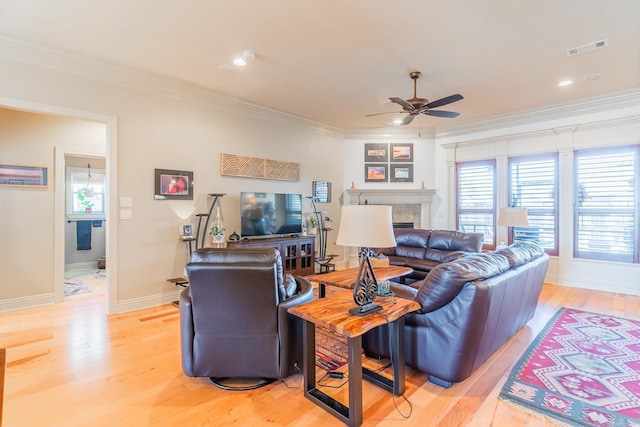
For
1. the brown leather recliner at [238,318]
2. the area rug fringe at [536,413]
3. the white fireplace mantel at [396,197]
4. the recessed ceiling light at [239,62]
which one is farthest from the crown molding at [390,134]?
the area rug fringe at [536,413]

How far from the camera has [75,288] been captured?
5.05 metres

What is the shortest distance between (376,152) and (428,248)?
103 inches

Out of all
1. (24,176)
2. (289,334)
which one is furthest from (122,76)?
(289,334)

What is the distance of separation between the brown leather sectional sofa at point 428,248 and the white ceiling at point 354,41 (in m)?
2.22

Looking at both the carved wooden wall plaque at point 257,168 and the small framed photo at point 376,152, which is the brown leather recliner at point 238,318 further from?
the small framed photo at point 376,152

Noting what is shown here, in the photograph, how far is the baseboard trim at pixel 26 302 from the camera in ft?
12.9

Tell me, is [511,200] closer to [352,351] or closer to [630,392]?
[630,392]

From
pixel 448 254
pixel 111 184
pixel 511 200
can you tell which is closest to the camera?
pixel 111 184

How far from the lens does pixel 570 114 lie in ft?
17.4

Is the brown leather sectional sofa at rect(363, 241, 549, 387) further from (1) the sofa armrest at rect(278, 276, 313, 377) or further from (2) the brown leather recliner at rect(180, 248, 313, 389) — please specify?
(2) the brown leather recliner at rect(180, 248, 313, 389)

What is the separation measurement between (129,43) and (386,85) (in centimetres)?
315

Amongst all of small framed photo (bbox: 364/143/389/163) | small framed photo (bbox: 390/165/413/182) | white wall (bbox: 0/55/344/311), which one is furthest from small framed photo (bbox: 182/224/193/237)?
small framed photo (bbox: 390/165/413/182)

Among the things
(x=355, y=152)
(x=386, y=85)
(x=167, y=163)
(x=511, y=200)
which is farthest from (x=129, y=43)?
(x=511, y=200)

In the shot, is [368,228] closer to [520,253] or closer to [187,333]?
[187,333]
